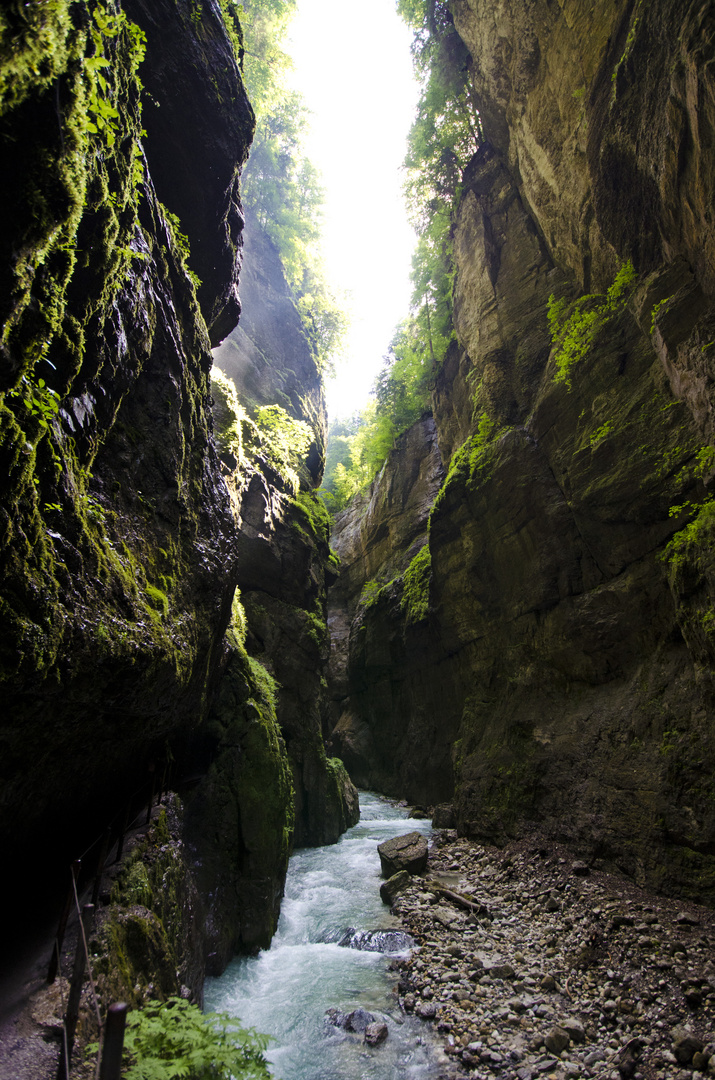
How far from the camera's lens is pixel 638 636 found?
983 centimetres

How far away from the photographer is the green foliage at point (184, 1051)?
310 cm

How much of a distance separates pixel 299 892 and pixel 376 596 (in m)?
12.7

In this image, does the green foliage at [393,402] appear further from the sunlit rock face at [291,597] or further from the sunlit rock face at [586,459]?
the sunlit rock face at [291,597]

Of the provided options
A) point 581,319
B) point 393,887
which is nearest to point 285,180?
point 581,319

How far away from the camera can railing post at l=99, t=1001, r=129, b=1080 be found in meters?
1.97

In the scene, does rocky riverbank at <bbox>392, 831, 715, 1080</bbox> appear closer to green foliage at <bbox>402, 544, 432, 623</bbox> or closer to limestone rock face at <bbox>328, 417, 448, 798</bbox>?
green foliage at <bbox>402, 544, 432, 623</bbox>

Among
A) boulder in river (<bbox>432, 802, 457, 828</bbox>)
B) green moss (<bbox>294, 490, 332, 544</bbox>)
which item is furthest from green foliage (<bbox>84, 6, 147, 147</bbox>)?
boulder in river (<bbox>432, 802, 457, 828</bbox>)

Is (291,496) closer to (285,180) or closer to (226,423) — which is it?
(226,423)

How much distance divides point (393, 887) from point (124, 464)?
376 inches

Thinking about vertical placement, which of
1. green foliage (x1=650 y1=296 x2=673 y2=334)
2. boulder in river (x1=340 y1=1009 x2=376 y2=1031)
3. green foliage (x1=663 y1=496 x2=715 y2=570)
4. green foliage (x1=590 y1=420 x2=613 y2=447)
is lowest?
boulder in river (x1=340 y1=1009 x2=376 y2=1031)

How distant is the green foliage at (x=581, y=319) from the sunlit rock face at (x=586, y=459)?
121mm

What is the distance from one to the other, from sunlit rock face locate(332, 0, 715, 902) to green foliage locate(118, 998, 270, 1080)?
22.8ft

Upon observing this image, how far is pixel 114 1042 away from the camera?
2.04 meters

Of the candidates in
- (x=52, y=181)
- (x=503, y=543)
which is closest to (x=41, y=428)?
(x=52, y=181)
